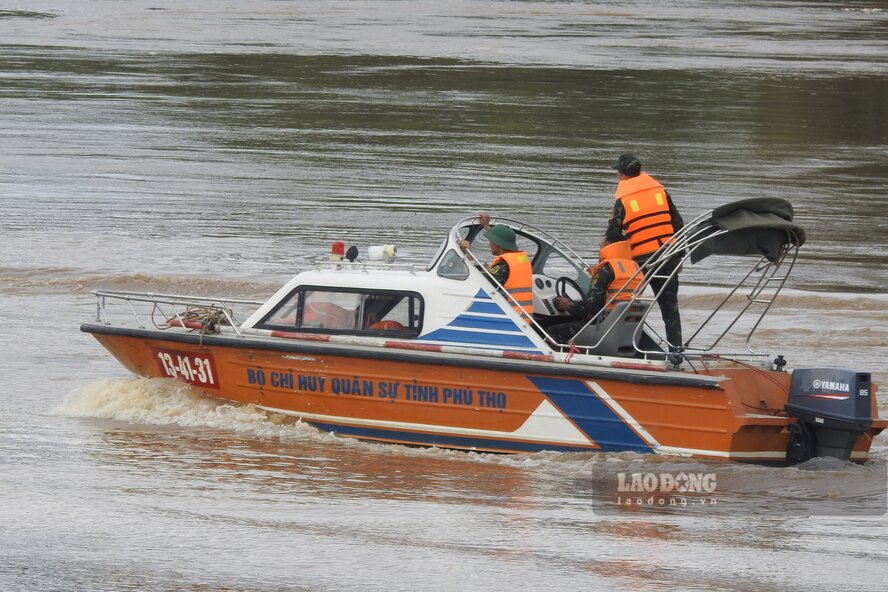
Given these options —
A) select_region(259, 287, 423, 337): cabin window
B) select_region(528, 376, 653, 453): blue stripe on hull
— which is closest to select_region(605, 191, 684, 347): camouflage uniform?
select_region(528, 376, 653, 453): blue stripe on hull

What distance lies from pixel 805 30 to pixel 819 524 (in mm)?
37944

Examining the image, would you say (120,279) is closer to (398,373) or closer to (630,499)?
(398,373)

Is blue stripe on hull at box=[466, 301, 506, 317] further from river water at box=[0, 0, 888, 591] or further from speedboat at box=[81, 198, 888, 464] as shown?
river water at box=[0, 0, 888, 591]

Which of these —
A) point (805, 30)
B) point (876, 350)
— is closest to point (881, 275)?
point (876, 350)

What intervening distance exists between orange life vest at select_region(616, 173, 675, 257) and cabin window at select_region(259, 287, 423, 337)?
1706mm

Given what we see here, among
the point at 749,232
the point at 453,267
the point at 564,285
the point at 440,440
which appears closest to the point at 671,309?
the point at 564,285

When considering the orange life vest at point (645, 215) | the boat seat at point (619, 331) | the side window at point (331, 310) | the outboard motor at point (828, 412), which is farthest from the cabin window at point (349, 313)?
the outboard motor at point (828, 412)

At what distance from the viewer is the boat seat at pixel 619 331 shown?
34.8 ft

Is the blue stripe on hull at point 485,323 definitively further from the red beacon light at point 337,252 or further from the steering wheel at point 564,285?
the red beacon light at point 337,252

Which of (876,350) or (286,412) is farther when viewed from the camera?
(876,350)

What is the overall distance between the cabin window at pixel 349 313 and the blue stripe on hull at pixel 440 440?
74cm

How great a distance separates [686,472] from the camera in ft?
32.9

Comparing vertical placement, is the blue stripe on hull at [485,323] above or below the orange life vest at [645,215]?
below

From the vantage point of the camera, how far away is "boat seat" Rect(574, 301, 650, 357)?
1061 centimetres
